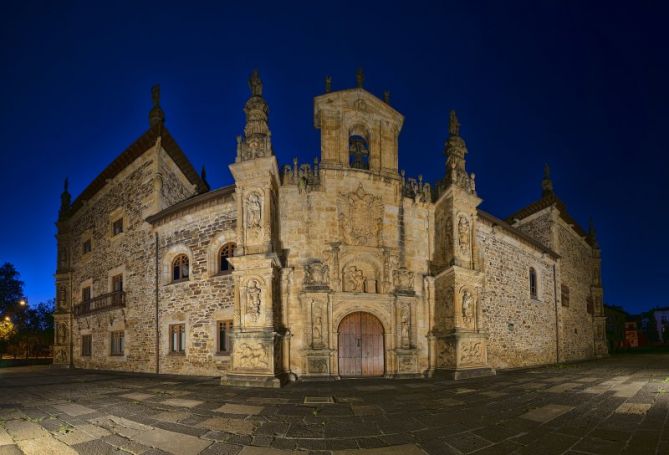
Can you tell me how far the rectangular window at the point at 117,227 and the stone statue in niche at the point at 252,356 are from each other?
12.1 m

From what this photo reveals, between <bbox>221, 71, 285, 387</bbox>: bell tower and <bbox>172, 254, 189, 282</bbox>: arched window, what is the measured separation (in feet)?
15.3

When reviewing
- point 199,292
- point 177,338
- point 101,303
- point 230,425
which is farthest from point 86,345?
point 230,425

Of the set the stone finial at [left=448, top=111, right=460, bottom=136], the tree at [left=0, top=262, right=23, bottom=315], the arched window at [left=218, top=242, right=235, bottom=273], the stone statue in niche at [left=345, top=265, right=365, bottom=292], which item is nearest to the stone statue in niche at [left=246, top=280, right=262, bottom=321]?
the arched window at [left=218, top=242, right=235, bottom=273]

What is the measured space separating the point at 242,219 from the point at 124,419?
640 cm

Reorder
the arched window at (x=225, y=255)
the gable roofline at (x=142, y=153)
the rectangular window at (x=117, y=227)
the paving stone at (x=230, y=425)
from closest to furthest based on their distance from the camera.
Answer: the paving stone at (x=230, y=425)
the arched window at (x=225, y=255)
the gable roofline at (x=142, y=153)
the rectangular window at (x=117, y=227)

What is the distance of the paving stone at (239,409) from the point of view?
7.49 meters

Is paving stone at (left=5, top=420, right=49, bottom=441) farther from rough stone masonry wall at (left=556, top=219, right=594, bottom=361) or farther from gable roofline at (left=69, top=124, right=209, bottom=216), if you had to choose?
rough stone masonry wall at (left=556, top=219, right=594, bottom=361)

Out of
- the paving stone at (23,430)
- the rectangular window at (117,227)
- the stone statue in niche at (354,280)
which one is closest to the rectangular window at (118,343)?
the rectangular window at (117,227)

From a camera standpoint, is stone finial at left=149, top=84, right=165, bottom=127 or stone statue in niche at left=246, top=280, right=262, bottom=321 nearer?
stone statue in niche at left=246, top=280, right=262, bottom=321

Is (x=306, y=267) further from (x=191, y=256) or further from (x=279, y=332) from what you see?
(x=191, y=256)

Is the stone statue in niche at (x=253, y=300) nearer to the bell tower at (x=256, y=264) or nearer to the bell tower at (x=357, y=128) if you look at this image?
the bell tower at (x=256, y=264)

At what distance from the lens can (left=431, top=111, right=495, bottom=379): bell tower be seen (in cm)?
1327

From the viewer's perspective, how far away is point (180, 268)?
15.8 meters

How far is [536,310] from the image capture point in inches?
799
